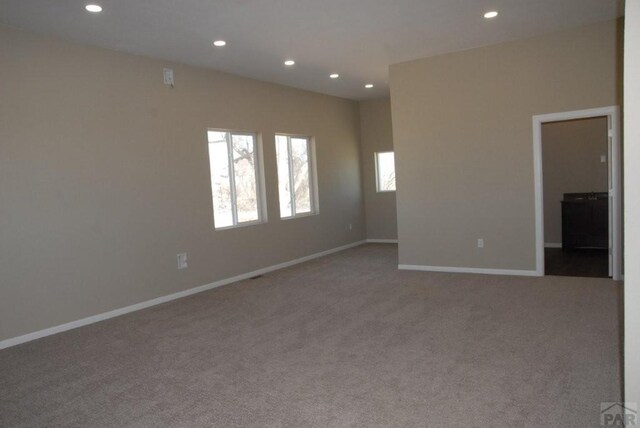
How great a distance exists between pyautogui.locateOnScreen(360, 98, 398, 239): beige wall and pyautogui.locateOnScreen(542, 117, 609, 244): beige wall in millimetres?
2643

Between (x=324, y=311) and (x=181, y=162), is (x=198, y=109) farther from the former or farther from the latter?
(x=324, y=311)

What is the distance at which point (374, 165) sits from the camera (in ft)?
29.8

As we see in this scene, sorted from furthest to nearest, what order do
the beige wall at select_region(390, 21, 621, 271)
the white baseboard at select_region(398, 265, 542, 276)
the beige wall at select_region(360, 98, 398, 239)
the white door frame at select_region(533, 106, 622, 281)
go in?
1. the beige wall at select_region(360, 98, 398, 239)
2. the white baseboard at select_region(398, 265, 542, 276)
3. the beige wall at select_region(390, 21, 621, 271)
4. the white door frame at select_region(533, 106, 622, 281)

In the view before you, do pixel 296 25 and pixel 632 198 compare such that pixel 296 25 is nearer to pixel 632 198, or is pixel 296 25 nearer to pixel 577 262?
→ pixel 632 198

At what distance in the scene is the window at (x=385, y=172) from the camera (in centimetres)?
904

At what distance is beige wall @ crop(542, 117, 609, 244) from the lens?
7.12 metres

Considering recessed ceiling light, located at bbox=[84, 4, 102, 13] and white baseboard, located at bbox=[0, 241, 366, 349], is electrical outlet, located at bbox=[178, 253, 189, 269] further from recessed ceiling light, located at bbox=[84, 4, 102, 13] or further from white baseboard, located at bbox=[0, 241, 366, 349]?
recessed ceiling light, located at bbox=[84, 4, 102, 13]

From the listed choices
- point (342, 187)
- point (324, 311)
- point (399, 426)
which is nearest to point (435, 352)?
point (399, 426)

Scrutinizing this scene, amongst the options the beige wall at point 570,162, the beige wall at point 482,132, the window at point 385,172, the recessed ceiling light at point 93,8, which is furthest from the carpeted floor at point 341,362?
the window at point 385,172

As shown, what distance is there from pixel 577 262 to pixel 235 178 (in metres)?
4.75

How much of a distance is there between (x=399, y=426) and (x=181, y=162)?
4113mm

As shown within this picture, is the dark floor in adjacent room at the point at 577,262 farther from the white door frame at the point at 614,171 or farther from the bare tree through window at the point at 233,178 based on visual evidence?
the bare tree through window at the point at 233,178

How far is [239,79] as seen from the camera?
6367 mm

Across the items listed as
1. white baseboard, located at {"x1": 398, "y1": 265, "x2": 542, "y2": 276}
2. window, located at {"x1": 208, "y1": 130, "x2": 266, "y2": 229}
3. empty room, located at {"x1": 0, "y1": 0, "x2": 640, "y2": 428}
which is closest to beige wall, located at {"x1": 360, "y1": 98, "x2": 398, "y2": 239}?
empty room, located at {"x1": 0, "y1": 0, "x2": 640, "y2": 428}
